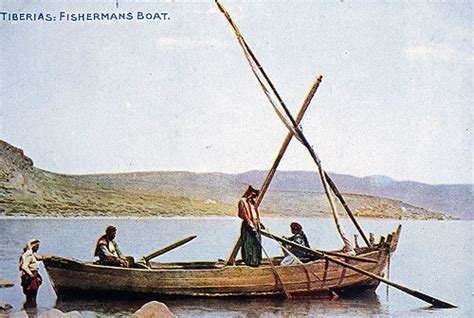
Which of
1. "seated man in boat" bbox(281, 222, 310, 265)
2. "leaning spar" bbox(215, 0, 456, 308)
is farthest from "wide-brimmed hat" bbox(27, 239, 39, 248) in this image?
"leaning spar" bbox(215, 0, 456, 308)

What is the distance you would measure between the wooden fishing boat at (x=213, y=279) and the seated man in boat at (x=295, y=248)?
0.09 meters

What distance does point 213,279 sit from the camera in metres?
5.39

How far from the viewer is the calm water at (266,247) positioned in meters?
5.27

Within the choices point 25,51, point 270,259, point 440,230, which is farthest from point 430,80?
point 25,51

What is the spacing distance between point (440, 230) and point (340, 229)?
2.19 feet

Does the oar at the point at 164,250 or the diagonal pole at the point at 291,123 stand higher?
the diagonal pole at the point at 291,123

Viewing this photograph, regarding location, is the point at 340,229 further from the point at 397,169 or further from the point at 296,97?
the point at 296,97

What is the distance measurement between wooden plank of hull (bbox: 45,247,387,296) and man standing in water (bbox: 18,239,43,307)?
95mm

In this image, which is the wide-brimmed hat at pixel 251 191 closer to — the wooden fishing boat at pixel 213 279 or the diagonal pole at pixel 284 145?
the diagonal pole at pixel 284 145

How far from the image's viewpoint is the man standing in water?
530 cm

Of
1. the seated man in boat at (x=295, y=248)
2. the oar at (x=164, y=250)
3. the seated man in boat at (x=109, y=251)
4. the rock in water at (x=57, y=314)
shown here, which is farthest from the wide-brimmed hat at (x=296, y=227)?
the rock in water at (x=57, y=314)

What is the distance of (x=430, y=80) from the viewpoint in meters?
5.49

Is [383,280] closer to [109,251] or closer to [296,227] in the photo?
[296,227]

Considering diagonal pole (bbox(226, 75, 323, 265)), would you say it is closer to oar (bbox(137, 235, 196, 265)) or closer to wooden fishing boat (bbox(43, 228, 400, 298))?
wooden fishing boat (bbox(43, 228, 400, 298))
